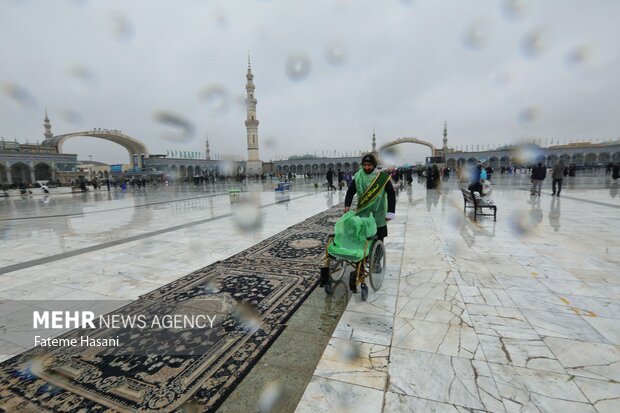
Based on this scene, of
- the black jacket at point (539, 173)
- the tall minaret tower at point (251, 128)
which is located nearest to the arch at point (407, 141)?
the tall minaret tower at point (251, 128)

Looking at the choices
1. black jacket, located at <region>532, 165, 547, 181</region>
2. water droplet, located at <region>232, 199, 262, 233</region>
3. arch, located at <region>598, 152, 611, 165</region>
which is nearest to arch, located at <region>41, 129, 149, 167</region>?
water droplet, located at <region>232, 199, 262, 233</region>

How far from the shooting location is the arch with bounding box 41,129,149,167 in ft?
165

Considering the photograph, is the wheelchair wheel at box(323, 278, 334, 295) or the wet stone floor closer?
the wet stone floor

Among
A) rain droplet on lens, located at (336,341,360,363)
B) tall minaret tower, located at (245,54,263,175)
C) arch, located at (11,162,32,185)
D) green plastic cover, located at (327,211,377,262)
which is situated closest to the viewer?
rain droplet on lens, located at (336,341,360,363)

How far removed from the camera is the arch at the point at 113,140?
50.4 metres

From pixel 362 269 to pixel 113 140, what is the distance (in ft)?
224

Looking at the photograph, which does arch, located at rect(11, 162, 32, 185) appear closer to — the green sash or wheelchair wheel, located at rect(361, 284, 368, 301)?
the green sash

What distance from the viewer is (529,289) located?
333cm

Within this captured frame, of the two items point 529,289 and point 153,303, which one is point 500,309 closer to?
point 529,289

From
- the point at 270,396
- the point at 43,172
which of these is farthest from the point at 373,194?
the point at 43,172

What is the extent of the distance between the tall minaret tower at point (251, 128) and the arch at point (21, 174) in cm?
3752

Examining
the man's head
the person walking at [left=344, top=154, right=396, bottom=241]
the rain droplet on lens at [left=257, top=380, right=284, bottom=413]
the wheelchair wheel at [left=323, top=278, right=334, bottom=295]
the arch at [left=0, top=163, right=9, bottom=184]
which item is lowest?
the rain droplet on lens at [left=257, top=380, right=284, bottom=413]

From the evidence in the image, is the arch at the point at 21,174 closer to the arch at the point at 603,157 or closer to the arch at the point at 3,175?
the arch at the point at 3,175

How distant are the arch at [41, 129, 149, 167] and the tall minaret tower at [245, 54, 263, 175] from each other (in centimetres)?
2161
